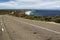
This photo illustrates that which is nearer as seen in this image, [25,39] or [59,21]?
[25,39]

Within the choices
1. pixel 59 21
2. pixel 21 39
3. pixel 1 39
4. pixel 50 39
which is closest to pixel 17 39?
pixel 21 39

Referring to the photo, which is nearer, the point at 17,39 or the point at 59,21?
the point at 17,39

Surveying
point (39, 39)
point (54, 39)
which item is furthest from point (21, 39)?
point (54, 39)

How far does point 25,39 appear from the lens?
13.3 metres

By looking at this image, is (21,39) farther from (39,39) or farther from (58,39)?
(58,39)

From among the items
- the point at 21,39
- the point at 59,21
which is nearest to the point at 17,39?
the point at 21,39

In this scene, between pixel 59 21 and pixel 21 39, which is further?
pixel 59 21

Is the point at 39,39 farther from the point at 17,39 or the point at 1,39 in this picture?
the point at 1,39

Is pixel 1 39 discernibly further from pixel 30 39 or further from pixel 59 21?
pixel 59 21

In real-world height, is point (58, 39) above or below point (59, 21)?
above

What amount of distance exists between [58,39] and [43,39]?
1.00m

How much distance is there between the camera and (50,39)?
13.5m

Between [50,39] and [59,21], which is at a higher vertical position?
[50,39]

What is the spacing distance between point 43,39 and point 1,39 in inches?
112
